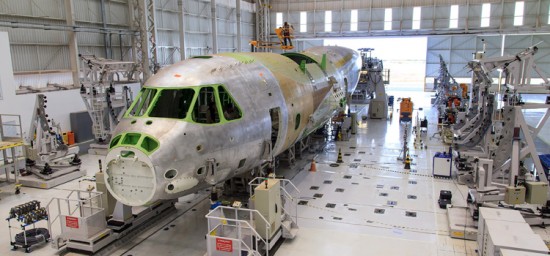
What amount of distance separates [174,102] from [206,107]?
853mm

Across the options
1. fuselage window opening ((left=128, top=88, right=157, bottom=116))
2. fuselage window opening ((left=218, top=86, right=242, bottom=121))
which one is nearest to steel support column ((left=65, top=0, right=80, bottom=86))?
fuselage window opening ((left=128, top=88, right=157, bottom=116))

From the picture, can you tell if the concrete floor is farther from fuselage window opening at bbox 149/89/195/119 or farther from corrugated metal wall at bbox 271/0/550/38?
corrugated metal wall at bbox 271/0/550/38

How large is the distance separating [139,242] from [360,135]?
17313 mm

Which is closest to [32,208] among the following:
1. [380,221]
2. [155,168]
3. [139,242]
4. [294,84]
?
[139,242]

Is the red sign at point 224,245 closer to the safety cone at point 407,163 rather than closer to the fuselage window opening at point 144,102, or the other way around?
the fuselage window opening at point 144,102

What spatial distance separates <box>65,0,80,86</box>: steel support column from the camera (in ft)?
83.8

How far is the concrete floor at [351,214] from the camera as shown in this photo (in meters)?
11.4

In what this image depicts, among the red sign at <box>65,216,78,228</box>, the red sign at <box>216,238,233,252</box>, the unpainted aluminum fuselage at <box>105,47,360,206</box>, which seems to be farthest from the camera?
the red sign at <box>65,216,78,228</box>

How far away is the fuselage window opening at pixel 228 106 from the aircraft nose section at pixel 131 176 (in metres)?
2.74

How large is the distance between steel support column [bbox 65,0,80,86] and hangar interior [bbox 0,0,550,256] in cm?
9

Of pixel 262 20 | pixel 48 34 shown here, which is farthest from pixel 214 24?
pixel 48 34

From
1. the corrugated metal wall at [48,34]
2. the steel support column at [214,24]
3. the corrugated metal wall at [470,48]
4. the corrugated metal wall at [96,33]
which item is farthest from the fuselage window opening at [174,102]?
the corrugated metal wall at [470,48]

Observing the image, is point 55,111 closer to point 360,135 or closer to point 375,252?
point 360,135

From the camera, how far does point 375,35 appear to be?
44125mm
